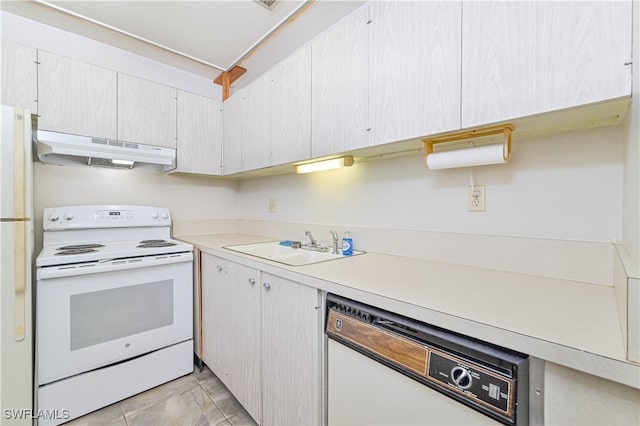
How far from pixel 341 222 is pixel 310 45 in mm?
1109

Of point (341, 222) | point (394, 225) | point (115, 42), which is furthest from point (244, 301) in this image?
point (115, 42)

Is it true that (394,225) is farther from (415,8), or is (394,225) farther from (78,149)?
(78,149)

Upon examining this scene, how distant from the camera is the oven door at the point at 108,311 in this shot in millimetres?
1468

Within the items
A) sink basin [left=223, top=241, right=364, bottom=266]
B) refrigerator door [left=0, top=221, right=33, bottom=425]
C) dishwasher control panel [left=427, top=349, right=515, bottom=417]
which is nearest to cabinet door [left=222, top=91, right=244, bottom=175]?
sink basin [left=223, top=241, right=364, bottom=266]

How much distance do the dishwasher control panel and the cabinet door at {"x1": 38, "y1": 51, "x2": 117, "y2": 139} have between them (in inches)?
95.5

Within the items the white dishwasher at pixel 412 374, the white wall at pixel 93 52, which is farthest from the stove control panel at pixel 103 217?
the white dishwasher at pixel 412 374

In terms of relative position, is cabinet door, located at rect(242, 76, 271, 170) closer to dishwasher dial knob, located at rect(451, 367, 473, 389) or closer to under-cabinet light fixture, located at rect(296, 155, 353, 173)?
under-cabinet light fixture, located at rect(296, 155, 353, 173)

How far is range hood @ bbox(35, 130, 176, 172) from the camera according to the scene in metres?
1.68

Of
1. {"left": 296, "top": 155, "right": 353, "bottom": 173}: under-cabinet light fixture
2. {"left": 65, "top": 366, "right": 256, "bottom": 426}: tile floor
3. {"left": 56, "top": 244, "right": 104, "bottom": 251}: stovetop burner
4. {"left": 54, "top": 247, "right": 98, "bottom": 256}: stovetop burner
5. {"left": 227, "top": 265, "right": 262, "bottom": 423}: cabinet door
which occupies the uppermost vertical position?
{"left": 296, "top": 155, "right": 353, "bottom": 173}: under-cabinet light fixture

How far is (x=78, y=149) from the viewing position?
175 centimetres

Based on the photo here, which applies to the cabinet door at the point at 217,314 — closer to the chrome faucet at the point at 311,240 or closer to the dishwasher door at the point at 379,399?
the chrome faucet at the point at 311,240

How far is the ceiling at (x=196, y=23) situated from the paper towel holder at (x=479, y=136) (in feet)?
3.66

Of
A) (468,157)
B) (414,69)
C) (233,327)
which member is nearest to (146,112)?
(233,327)

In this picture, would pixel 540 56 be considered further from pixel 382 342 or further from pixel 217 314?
pixel 217 314
